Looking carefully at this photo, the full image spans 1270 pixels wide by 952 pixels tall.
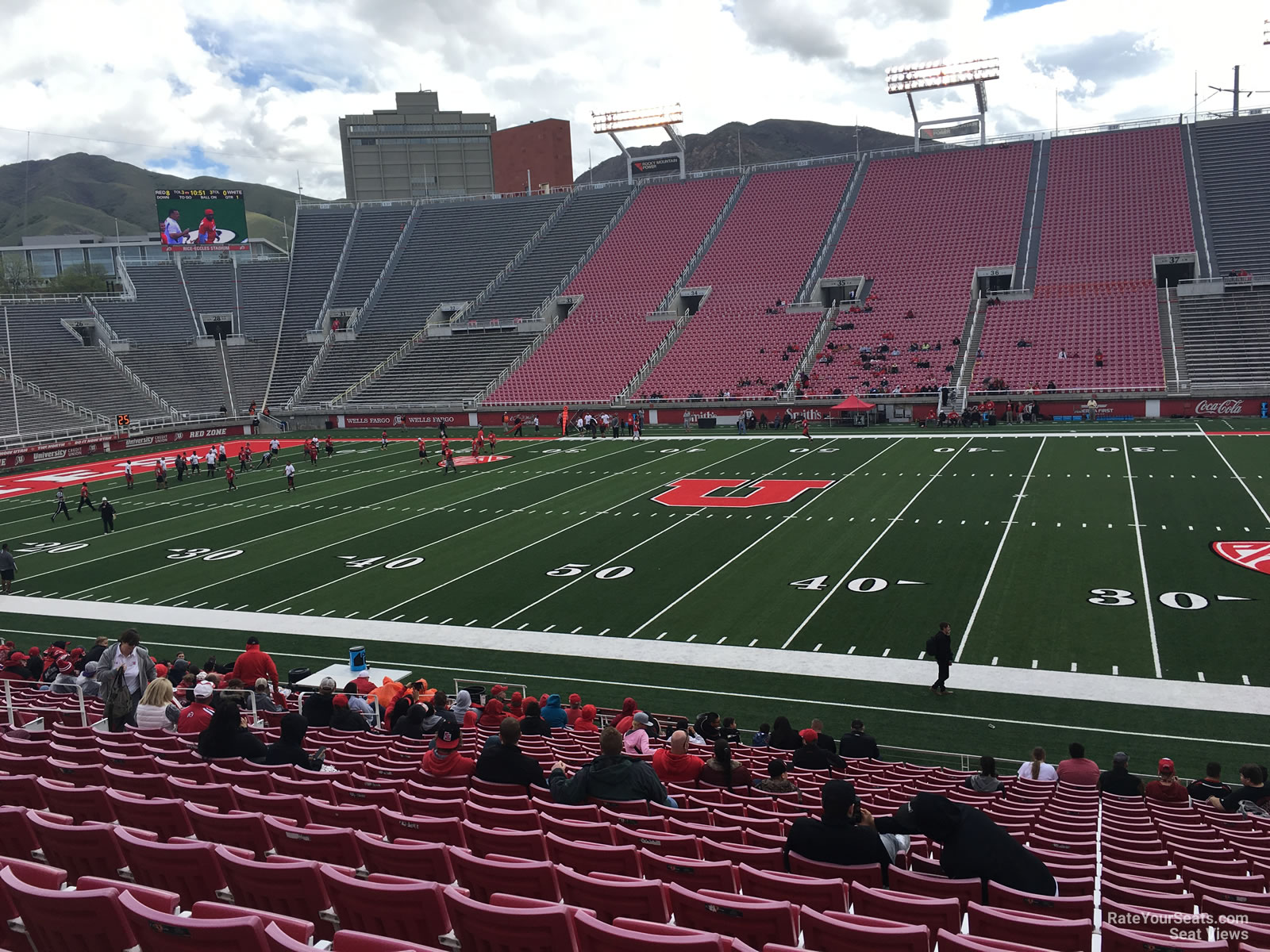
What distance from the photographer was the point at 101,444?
156ft

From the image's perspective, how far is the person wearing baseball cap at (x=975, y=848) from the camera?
482 cm

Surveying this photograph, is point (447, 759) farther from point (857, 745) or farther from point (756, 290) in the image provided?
point (756, 290)

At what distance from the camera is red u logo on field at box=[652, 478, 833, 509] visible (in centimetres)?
2755

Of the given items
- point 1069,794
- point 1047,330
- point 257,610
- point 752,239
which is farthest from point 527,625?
point 752,239

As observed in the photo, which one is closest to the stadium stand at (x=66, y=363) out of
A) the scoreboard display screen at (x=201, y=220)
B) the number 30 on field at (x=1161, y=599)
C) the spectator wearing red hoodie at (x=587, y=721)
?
the scoreboard display screen at (x=201, y=220)

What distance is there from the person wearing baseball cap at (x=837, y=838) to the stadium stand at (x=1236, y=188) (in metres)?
55.4

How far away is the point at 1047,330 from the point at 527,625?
39.9m

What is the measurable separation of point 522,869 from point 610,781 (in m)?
2.28

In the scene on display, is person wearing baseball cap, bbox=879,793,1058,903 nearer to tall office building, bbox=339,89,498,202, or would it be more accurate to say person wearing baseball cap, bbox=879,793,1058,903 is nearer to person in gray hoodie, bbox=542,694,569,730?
person in gray hoodie, bbox=542,694,569,730

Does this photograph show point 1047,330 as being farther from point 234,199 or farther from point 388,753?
point 234,199

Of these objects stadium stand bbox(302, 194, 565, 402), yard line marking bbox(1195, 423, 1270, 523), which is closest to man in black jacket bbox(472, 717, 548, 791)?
yard line marking bbox(1195, 423, 1270, 523)

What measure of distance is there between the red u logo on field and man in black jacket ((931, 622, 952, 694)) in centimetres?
1321

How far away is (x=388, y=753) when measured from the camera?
9.01 meters

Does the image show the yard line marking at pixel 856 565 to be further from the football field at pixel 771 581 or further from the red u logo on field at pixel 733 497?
the red u logo on field at pixel 733 497
